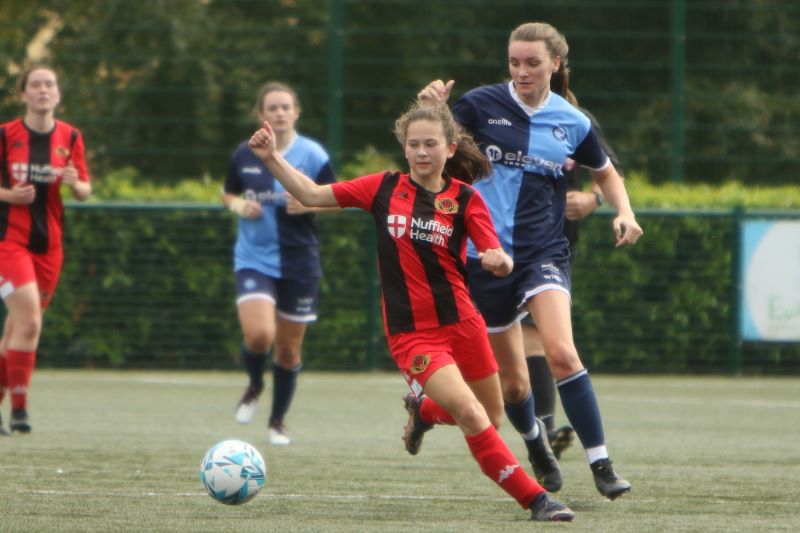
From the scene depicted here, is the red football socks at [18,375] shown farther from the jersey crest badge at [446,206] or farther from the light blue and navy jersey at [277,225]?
the jersey crest badge at [446,206]

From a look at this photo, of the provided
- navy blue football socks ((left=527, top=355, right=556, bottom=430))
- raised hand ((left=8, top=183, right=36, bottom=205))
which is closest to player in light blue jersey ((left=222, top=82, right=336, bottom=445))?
raised hand ((left=8, top=183, right=36, bottom=205))

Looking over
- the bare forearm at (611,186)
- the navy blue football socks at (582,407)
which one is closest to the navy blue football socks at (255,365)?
the bare forearm at (611,186)

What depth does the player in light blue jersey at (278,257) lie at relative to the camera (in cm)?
908

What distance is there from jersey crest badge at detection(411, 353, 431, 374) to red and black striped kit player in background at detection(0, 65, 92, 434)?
3.61 m

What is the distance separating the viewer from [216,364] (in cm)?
1446

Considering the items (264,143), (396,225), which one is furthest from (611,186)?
(264,143)

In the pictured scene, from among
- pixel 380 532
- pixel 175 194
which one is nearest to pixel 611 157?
pixel 380 532

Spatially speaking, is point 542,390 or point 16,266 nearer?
point 542,390

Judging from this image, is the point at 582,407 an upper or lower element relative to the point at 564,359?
lower

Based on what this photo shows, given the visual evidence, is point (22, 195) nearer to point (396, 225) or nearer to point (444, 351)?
point (396, 225)

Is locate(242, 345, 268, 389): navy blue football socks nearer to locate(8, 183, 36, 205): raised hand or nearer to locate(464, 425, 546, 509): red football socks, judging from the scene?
locate(8, 183, 36, 205): raised hand

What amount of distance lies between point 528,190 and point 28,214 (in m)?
3.54

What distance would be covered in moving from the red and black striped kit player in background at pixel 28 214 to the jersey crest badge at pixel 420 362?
3612mm

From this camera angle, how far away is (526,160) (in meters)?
6.76
